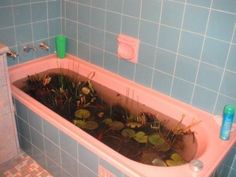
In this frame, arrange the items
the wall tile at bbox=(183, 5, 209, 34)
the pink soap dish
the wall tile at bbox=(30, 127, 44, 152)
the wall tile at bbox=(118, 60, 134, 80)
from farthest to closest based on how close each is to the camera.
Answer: the wall tile at bbox=(118, 60, 134, 80), the pink soap dish, the wall tile at bbox=(30, 127, 44, 152), the wall tile at bbox=(183, 5, 209, 34)

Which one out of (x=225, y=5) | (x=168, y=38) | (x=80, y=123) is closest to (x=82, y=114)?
(x=80, y=123)

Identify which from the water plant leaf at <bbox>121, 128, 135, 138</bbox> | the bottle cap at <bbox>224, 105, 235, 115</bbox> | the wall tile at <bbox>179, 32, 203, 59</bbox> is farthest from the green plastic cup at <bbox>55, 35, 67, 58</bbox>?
the bottle cap at <bbox>224, 105, 235, 115</bbox>

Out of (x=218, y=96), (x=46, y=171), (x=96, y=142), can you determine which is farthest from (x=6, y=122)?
(x=218, y=96)

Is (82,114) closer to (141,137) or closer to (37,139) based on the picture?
(37,139)

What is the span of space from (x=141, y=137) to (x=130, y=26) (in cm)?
77

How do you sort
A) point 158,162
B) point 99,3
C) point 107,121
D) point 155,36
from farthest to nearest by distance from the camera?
point 99,3, point 107,121, point 155,36, point 158,162

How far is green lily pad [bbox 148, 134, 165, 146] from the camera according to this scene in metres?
1.82

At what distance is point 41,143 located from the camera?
75.2 inches

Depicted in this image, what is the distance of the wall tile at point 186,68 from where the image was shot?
1784 millimetres

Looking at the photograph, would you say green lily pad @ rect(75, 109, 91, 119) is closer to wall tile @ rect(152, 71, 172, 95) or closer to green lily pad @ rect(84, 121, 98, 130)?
green lily pad @ rect(84, 121, 98, 130)

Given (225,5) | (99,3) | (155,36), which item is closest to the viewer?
(225,5)

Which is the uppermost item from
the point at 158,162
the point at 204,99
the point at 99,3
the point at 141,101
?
the point at 99,3

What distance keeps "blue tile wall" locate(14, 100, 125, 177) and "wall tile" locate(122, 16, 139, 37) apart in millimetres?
843

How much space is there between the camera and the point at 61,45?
8.04 feet
